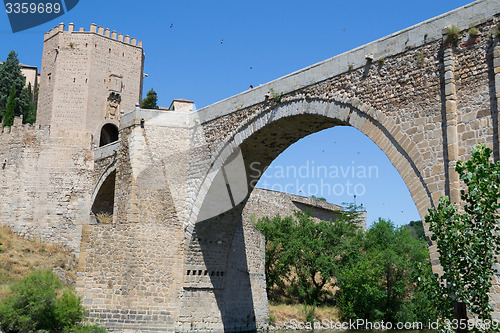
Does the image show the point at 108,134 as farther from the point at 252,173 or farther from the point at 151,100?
the point at 252,173

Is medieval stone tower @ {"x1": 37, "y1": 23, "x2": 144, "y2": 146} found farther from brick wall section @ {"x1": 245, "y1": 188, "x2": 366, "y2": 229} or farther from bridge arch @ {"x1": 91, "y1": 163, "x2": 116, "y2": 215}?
brick wall section @ {"x1": 245, "y1": 188, "x2": 366, "y2": 229}

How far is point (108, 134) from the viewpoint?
2564cm

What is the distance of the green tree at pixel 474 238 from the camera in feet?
18.6

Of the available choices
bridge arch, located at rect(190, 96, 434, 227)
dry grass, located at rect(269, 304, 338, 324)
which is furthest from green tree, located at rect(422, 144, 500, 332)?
dry grass, located at rect(269, 304, 338, 324)

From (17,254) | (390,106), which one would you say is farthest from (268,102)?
(17,254)

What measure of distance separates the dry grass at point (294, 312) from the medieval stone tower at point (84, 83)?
10759mm

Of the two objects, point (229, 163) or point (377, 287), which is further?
point (377, 287)

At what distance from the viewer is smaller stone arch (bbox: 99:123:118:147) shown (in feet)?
82.8

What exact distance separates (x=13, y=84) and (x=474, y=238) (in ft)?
117

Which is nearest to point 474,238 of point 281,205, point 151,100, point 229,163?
point 229,163

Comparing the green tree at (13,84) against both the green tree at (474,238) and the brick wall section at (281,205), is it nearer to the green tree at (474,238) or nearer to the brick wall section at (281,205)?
the brick wall section at (281,205)

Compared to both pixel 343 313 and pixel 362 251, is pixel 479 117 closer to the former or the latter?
pixel 343 313

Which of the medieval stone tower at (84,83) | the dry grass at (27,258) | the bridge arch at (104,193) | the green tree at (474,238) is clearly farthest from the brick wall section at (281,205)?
the green tree at (474,238)

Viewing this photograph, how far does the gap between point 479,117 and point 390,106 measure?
1707 millimetres
